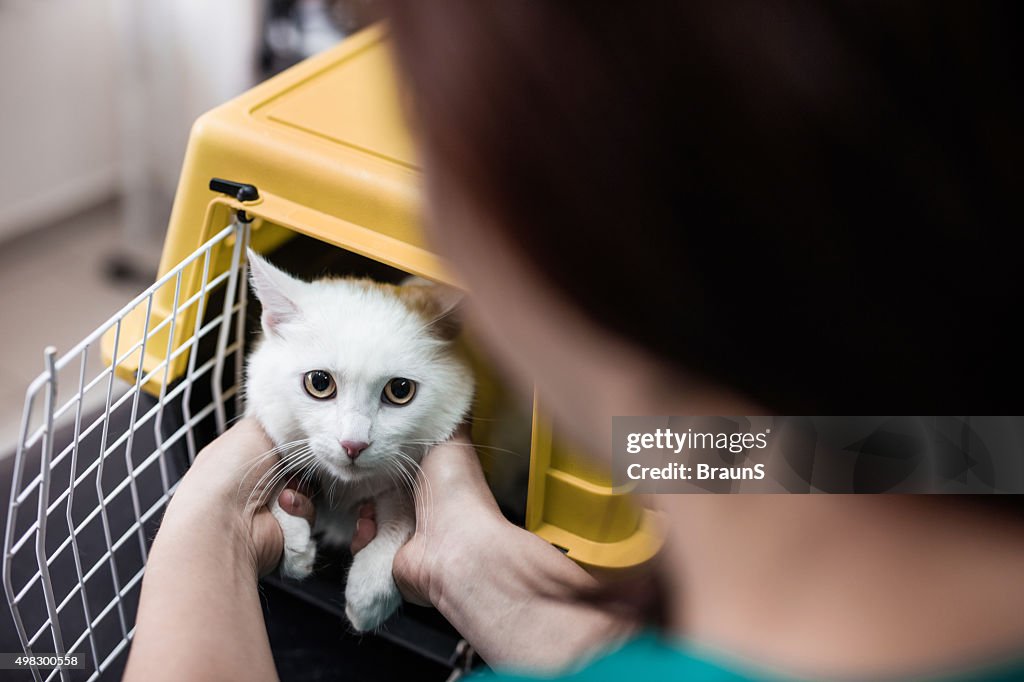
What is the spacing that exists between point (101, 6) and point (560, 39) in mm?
2340

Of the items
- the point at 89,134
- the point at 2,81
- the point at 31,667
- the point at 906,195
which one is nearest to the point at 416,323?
the point at 31,667

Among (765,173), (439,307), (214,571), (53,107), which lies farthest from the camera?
(53,107)

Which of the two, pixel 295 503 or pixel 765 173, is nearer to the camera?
pixel 765 173

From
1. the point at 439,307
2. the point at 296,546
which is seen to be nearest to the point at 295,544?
the point at 296,546

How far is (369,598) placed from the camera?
0.70 m

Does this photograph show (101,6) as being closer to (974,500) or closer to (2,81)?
(2,81)

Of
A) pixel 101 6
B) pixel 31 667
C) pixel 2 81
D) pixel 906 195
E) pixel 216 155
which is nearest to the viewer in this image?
pixel 906 195

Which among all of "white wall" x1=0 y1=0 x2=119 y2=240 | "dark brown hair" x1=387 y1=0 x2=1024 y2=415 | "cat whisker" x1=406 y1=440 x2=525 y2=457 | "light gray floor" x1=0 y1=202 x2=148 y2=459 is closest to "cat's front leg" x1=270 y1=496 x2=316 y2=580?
"cat whisker" x1=406 y1=440 x2=525 y2=457

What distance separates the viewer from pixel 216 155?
75cm

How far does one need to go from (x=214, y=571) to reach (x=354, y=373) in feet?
0.57

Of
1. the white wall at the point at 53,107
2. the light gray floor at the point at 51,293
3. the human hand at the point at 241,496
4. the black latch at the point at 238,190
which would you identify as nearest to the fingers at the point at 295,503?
the human hand at the point at 241,496

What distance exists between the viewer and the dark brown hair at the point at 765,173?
11.0 inches

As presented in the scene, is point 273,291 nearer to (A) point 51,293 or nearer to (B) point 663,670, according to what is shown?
(B) point 663,670

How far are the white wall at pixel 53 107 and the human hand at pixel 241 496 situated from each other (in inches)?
69.0
